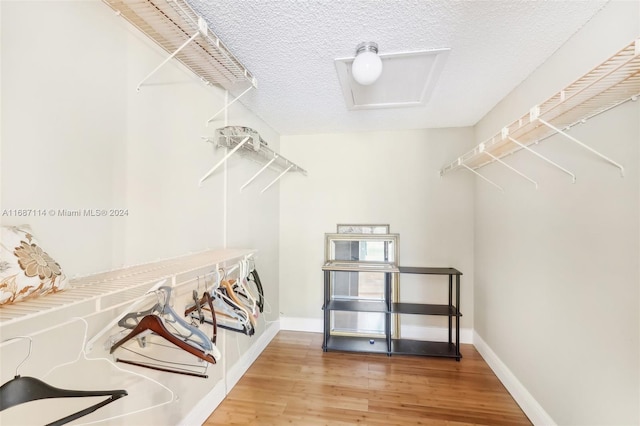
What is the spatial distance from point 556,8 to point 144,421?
2835 millimetres

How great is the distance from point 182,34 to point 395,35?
1095 mm

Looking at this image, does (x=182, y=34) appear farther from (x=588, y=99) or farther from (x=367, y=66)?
(x=588, y=99)

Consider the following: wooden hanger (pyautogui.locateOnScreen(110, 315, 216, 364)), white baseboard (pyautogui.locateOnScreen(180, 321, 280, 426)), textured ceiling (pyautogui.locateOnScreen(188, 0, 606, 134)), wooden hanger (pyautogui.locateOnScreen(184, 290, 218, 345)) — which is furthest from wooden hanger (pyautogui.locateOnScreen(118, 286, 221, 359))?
textured ceiling (pyautogui.locateOnScreen(188, 0, 606, 134))

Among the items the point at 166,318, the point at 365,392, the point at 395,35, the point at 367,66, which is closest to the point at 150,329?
the point at 166,318

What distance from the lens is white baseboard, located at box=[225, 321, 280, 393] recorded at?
2.13 m

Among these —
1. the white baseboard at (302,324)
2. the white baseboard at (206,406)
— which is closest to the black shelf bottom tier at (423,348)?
the white baseboard at (302,324)

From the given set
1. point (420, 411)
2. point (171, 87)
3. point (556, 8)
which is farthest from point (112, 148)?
point (420, 411)

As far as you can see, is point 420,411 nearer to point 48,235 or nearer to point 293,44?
point 48,235

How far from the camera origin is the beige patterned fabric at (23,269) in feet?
2.20

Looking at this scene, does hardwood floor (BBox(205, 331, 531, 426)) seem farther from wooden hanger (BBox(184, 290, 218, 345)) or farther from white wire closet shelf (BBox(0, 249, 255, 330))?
white wire closet shelf (BBox(0, 249, 255, 330))

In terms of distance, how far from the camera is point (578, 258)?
1.42 metres

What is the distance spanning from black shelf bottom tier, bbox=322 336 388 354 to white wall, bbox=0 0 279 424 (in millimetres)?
1772

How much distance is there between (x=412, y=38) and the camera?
4.88 feet

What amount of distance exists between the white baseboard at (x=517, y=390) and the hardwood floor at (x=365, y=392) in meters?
0.05
